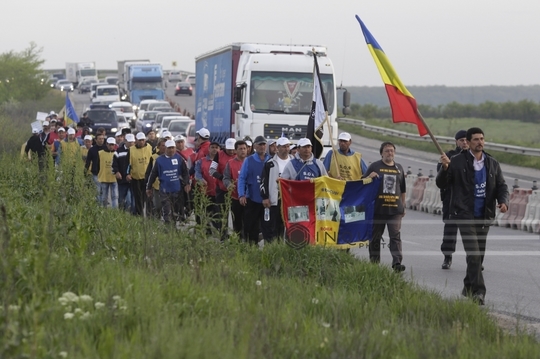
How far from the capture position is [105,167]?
20.9 m

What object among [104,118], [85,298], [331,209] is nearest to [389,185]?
[331,209]

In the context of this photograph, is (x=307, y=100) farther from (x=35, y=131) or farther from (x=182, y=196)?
(x=182, y=196)

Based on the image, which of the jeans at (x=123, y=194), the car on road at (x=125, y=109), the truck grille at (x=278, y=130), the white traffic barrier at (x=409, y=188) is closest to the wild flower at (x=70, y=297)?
the jeans at (x=123, y=194)

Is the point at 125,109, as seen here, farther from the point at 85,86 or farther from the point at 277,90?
the point at 85,86

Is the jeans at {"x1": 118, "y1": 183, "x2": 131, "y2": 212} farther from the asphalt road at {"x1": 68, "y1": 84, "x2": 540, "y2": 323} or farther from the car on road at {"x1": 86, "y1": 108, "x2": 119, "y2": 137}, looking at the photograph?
the car on road at {"x1": 86, "y1": 108, "x2": 119, "y2": 137}

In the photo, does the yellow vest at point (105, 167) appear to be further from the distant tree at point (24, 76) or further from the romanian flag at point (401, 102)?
the distant tree at point (24, 76)

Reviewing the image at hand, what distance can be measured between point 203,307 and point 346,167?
6.80 m

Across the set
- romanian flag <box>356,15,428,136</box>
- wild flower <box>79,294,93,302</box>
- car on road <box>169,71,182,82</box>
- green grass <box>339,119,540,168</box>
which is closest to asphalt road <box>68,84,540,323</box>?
romanian flag <box>356,15,428,136</box>

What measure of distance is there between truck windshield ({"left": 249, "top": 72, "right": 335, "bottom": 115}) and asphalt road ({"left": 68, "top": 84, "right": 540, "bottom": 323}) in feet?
12.9

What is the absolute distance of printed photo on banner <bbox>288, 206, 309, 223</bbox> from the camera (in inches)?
545

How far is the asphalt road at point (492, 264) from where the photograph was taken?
11.8 metres

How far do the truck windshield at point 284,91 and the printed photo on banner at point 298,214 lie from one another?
13.3m

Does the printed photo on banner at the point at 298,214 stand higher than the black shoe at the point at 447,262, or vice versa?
the printed photo on banner at the point at 298,214

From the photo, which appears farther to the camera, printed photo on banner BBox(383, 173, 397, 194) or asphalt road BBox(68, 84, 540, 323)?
printed photo on banner BBox(383, 173, 397, 194)
